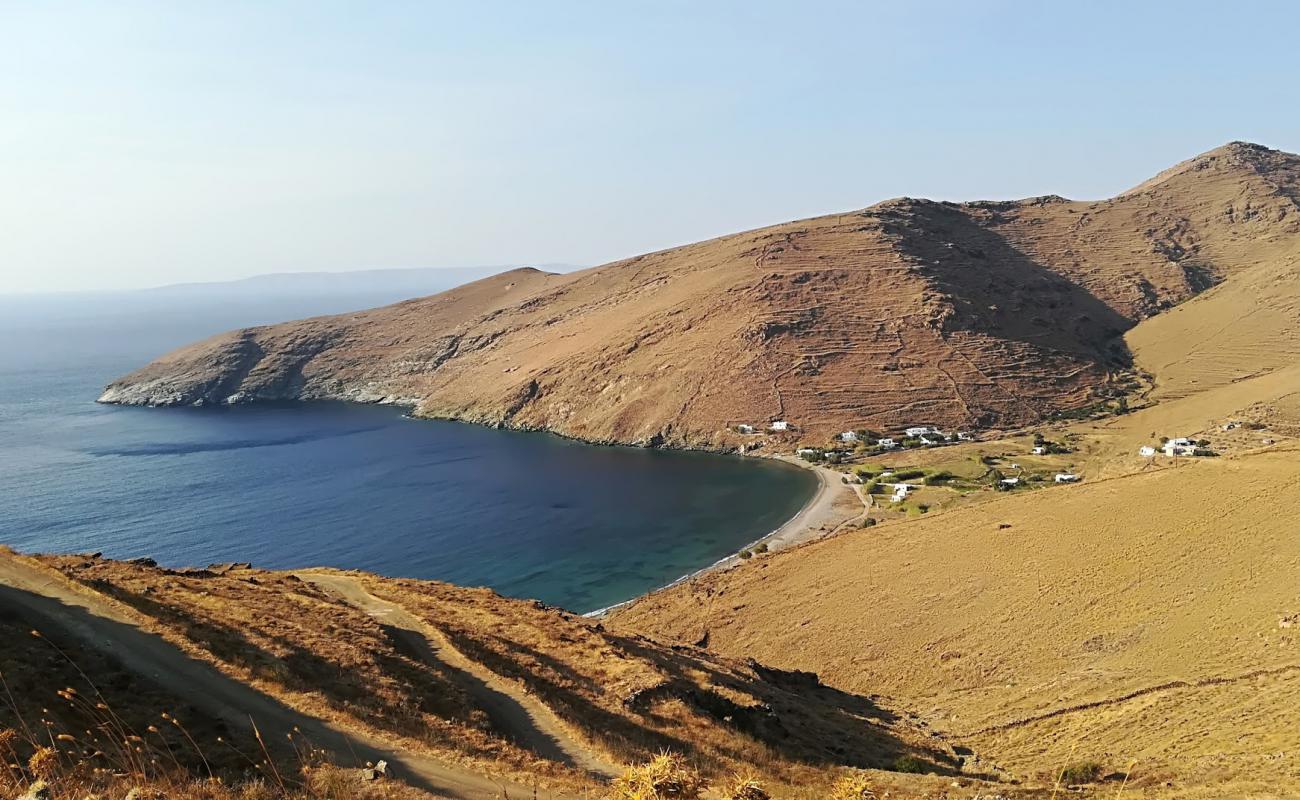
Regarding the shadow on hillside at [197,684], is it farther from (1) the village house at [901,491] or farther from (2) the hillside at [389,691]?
(1) the village house at [901,491]

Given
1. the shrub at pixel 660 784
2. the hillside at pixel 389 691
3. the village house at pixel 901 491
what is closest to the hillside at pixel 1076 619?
the hillside at pixel 389 691

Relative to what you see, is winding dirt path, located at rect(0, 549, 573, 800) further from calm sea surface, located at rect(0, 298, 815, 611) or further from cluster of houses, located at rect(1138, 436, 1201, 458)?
cluster of houses, located at rect(1138, 436, 1201, 458)

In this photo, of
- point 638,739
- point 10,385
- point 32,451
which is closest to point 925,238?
point 638,739

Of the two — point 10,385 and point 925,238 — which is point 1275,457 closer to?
point 925,238

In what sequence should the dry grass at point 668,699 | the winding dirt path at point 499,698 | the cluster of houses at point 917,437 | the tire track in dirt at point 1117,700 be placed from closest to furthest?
the winding dirt path at point 499,698
the dry grass at point 668,699
the tire track in dirt at point 1117,700
the cluster of houses at point 917,437

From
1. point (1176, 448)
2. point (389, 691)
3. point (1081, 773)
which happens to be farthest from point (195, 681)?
point (1176, 448)

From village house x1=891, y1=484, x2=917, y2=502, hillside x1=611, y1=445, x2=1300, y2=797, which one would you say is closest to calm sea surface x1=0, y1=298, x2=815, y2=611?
village house x1=891, y1=484, x2=917, y2=502
